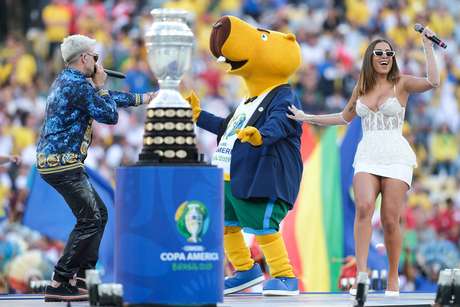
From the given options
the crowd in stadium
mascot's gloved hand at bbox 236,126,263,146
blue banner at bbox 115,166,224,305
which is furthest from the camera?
the crowd in stadium

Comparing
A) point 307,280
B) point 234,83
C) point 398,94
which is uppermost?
point 234,83

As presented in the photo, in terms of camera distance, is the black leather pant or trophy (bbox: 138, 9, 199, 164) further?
the black leather pant

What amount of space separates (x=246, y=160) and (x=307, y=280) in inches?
194

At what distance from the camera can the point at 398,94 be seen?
1101 centimetres

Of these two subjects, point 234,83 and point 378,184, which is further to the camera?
point 234,83

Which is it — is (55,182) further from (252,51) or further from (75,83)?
(252,51)

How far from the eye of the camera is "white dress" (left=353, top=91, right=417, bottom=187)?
10875 millimetres

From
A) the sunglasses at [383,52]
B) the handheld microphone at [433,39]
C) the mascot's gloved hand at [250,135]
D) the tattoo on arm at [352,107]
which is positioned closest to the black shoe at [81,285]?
the mascot's gloved hand at [250,135]

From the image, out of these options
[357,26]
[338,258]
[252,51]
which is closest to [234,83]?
[357,26]

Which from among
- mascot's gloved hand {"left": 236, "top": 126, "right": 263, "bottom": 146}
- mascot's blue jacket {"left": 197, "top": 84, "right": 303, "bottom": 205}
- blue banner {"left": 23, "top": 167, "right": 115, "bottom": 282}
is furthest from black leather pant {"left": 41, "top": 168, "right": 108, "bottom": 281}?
blue banner {"left": 23, "top": 167, "right": 115, "bottom": 282}

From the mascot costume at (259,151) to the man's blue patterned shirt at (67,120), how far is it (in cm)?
121

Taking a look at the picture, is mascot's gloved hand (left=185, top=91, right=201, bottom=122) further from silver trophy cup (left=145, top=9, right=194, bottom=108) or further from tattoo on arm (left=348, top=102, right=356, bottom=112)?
silver trophy cup (left=145, top=9, right=194, bottom=108)

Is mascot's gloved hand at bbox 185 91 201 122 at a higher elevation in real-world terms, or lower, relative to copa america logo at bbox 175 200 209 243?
higher

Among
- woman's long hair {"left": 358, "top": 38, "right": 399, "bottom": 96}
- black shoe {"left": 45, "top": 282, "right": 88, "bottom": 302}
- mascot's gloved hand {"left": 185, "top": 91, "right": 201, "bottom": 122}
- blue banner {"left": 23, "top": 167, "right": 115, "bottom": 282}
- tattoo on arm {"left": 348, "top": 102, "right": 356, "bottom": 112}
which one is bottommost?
black shoe {"left": 45, "top": 282, "right": 88, "bottom": 302}
